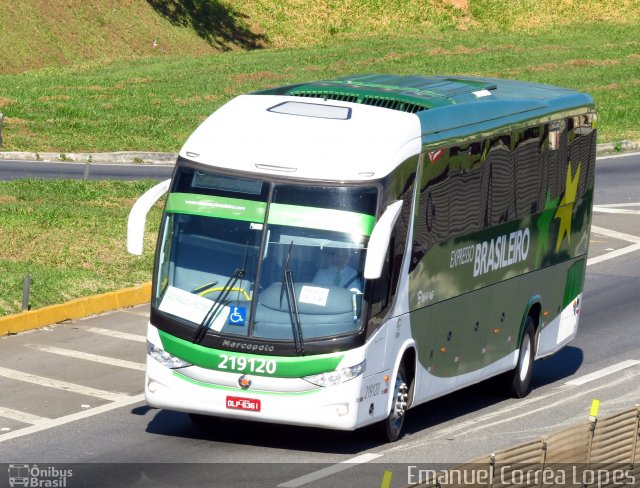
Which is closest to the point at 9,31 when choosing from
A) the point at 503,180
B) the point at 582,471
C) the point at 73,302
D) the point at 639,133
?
the point at 639,133

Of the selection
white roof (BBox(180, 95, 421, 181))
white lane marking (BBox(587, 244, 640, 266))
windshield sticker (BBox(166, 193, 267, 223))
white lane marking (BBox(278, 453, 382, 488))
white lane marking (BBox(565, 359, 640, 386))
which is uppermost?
white roof (BBox(180, 95, 421, 181))

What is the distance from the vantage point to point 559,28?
66812 mm

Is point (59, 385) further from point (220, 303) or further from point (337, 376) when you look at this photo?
point (337, 376)

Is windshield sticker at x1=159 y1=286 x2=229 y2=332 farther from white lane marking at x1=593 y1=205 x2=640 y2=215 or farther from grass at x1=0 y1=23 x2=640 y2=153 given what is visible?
grass at x1=0 y1=23 x2=640 y2=153

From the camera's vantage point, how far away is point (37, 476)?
11.6 metres

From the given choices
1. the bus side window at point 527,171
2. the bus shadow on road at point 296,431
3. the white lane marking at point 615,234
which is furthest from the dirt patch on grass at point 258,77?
the bus shadow on road at point 296,431

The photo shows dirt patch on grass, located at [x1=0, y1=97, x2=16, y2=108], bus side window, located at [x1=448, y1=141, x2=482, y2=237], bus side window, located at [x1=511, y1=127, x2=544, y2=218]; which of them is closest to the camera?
bus side window, located at [x1=448, y1=141, x2=482, y2=237]

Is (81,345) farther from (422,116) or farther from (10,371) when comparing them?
(422,116)

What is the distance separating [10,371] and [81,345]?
5.43 feet

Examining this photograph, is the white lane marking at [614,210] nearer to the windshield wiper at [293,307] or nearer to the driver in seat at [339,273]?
the driver in seat at [339,273]

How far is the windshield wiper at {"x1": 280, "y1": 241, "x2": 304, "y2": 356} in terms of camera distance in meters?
12.4

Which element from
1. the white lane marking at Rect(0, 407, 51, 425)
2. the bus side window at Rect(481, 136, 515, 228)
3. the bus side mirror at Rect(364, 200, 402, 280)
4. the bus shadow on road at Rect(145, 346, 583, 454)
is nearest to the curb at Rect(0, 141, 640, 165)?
the bus side window at Rect(481, 136, 515, 228)

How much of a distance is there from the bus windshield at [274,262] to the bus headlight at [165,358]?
1.00 ft

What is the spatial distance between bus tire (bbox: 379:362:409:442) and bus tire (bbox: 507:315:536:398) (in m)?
2.89
